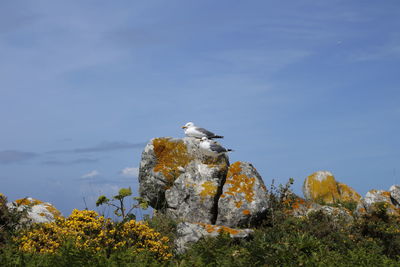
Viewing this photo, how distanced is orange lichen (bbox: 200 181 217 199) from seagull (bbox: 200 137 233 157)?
123 centimetres

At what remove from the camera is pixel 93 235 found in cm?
914

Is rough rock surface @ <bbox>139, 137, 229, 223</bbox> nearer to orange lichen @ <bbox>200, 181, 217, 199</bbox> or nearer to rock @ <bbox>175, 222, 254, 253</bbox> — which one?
orange lichen @ <bbox>200, 181, 217, 199</bbox>

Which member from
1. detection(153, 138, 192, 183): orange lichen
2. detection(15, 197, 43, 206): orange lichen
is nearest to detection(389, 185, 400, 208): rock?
detection(153, 138, 192, 183): orange lichen

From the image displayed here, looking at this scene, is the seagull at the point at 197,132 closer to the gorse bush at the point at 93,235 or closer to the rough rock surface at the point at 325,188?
the gorse bush at the point at 93,235

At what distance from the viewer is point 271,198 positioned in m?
15.1

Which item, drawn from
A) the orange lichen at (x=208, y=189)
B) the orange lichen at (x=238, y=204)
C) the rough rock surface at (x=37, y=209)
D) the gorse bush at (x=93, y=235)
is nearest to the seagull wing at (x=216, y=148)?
the orange lichen at (x=208, y=189)

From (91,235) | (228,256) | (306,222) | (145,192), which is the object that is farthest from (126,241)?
(145,192)

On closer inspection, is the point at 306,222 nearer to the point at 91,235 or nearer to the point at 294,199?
the point at 294,199

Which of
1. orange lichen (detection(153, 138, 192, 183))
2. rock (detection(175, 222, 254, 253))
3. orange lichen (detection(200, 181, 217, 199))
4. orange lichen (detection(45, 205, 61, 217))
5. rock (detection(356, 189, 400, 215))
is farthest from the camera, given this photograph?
rock (detection(356, 189, 400, 215))

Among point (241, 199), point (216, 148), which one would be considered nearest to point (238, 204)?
point (241, 199)

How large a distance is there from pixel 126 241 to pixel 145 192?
23.7ft

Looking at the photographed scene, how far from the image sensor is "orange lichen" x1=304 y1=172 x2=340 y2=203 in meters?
25.7

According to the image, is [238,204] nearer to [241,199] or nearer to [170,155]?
[241,199]

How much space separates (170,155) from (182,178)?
5.82 ft
